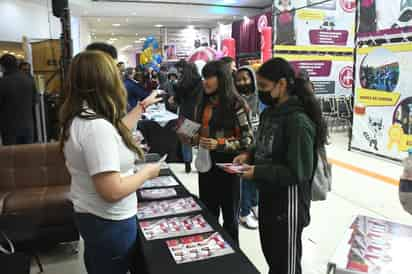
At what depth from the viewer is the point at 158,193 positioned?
2.25 metres

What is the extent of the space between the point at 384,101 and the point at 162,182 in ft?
14.7

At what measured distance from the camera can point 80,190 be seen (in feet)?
4.25

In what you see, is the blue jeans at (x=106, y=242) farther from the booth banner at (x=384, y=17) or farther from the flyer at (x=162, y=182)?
the booth banner at (x=384, y=17)

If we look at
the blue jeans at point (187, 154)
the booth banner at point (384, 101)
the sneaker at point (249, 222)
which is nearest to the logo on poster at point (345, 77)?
the booth banner at point (384, 101)

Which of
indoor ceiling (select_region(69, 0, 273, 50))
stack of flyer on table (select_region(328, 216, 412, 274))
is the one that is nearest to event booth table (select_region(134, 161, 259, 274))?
stack of flyer on table (select_region(328, 216, 412, 274))

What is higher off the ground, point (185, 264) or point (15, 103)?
point (15, 103)

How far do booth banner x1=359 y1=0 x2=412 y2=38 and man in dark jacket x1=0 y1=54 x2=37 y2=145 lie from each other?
5.14 meters

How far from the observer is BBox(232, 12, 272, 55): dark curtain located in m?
12.6

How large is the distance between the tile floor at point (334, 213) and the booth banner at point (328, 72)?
3118mm

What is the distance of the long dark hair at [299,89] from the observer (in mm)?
1616

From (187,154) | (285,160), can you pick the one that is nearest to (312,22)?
(187,154)

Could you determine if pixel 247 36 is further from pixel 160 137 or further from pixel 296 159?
pixel 296 159

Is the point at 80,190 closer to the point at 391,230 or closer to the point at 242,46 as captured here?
the point at 391,230

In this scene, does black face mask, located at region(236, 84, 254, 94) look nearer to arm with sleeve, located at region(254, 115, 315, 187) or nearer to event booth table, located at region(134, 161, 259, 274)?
arm with sleeve, located at region(254, 115, 315, 187)
